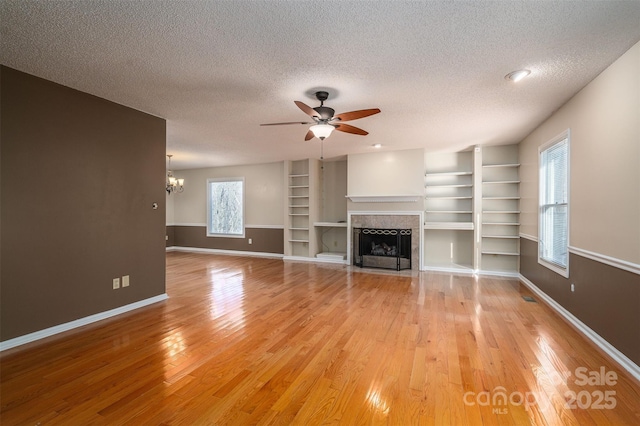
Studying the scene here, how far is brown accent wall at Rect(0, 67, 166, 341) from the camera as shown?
8.55ft

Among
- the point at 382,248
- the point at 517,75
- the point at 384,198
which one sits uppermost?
the point at 517,75

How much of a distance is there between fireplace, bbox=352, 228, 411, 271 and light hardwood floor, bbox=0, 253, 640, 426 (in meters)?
2.30

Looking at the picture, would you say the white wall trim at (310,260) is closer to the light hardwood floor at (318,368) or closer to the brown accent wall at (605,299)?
the light hardwood floor at (318,368)

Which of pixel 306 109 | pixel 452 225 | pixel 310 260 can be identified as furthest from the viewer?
pixel 310 260

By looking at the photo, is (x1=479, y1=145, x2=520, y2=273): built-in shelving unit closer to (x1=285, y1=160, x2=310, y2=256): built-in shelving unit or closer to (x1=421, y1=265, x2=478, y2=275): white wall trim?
(x1=421, y1=265, x2=478, y2=275): white wall trim

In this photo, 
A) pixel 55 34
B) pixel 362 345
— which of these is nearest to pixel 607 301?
pixel 362 345

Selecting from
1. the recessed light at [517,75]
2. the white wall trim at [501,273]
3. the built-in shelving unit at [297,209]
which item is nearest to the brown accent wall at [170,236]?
the built-in shelving unit at [297,209]

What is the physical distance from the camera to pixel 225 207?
8477 mm

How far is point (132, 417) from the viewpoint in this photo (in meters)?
1.69

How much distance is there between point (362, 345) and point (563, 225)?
116 inches

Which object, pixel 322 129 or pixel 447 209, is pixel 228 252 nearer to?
pixel 447 209

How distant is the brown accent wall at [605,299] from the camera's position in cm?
222

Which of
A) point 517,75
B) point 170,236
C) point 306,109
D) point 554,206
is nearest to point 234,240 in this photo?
point 170,236

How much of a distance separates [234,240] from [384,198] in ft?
14.6
